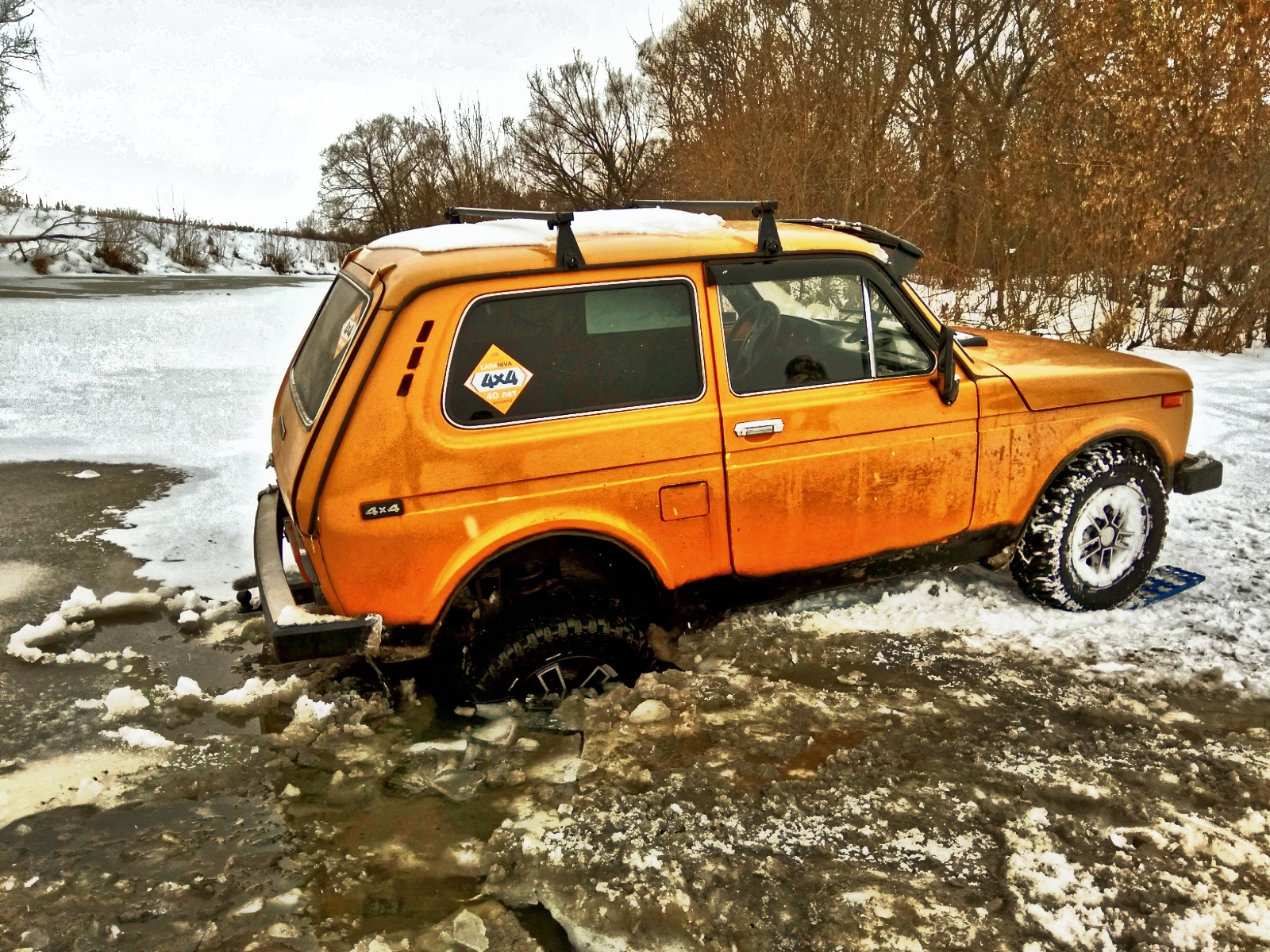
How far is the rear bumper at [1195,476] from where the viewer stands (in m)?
4.43

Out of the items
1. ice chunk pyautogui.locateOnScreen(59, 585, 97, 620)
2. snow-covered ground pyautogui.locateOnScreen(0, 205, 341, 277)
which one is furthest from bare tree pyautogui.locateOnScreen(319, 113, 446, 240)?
ice chunk pyautogui.locateOnScreen(59, 585, 97, 620)

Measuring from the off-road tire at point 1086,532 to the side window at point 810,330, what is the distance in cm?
99

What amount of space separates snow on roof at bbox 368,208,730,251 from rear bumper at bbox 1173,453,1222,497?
263 cm

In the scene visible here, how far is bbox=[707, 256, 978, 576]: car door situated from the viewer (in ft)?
11.6

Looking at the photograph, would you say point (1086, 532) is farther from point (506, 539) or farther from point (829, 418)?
point (506, 539)

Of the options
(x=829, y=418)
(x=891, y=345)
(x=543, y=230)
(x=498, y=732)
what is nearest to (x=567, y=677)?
(x=498, y=732)

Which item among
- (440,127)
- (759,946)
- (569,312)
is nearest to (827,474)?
(569,312)

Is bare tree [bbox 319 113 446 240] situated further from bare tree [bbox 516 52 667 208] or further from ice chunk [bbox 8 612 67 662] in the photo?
ice chunk [bbox 8 612 67 662]

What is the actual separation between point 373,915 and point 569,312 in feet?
6.76

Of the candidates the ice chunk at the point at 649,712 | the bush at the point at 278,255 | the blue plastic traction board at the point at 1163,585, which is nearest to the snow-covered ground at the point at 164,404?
the ice chunk at the point at 649,712

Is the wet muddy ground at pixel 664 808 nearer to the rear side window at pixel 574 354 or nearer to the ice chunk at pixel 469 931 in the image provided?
the ice chunk at pixel 469 931

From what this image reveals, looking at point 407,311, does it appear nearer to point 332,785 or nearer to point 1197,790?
point 332,785

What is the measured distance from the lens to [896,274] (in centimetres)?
379

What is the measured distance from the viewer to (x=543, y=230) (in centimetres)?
363
